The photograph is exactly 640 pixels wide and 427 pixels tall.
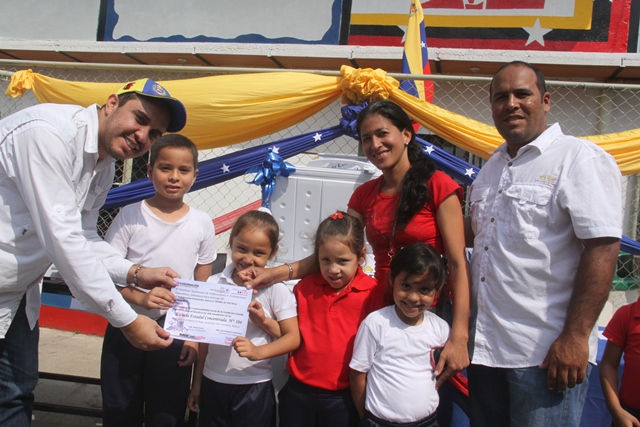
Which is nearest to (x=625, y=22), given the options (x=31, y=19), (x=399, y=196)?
(x=399, y=196)

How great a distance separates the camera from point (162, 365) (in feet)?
6.49

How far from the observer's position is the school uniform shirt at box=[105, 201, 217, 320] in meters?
2.01

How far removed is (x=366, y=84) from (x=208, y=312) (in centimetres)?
Answer: 186

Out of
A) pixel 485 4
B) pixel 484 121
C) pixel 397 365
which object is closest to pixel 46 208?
pixel 397 365

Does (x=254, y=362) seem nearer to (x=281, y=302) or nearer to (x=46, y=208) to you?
(x=281, y=302)

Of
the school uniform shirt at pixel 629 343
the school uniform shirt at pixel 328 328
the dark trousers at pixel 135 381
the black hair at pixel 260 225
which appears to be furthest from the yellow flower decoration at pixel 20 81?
the school uniform shirt at pixel 629 343

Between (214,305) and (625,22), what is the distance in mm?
5942

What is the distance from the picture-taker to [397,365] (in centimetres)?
168

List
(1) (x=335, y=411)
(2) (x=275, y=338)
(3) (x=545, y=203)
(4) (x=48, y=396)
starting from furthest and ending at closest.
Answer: (4) (x=48, y=396) < (2) (x=275, y=338) < (1) (x=335, y=411) < (3) (x=545, y=203)

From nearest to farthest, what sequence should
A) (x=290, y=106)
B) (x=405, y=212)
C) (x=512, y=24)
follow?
1. (x=405, y=212)
2. (x=290, y=106)
3. (x=512, y=24)

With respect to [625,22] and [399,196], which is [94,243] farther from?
[625,22]

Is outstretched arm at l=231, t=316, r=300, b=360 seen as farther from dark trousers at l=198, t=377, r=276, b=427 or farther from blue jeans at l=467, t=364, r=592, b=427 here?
blue jeans at l=467, t=364, r=592, b=427

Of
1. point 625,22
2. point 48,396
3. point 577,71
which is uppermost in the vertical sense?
Result: point 625,22

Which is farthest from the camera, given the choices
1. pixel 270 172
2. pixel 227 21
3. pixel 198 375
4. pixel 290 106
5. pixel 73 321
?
pixel 227 21
